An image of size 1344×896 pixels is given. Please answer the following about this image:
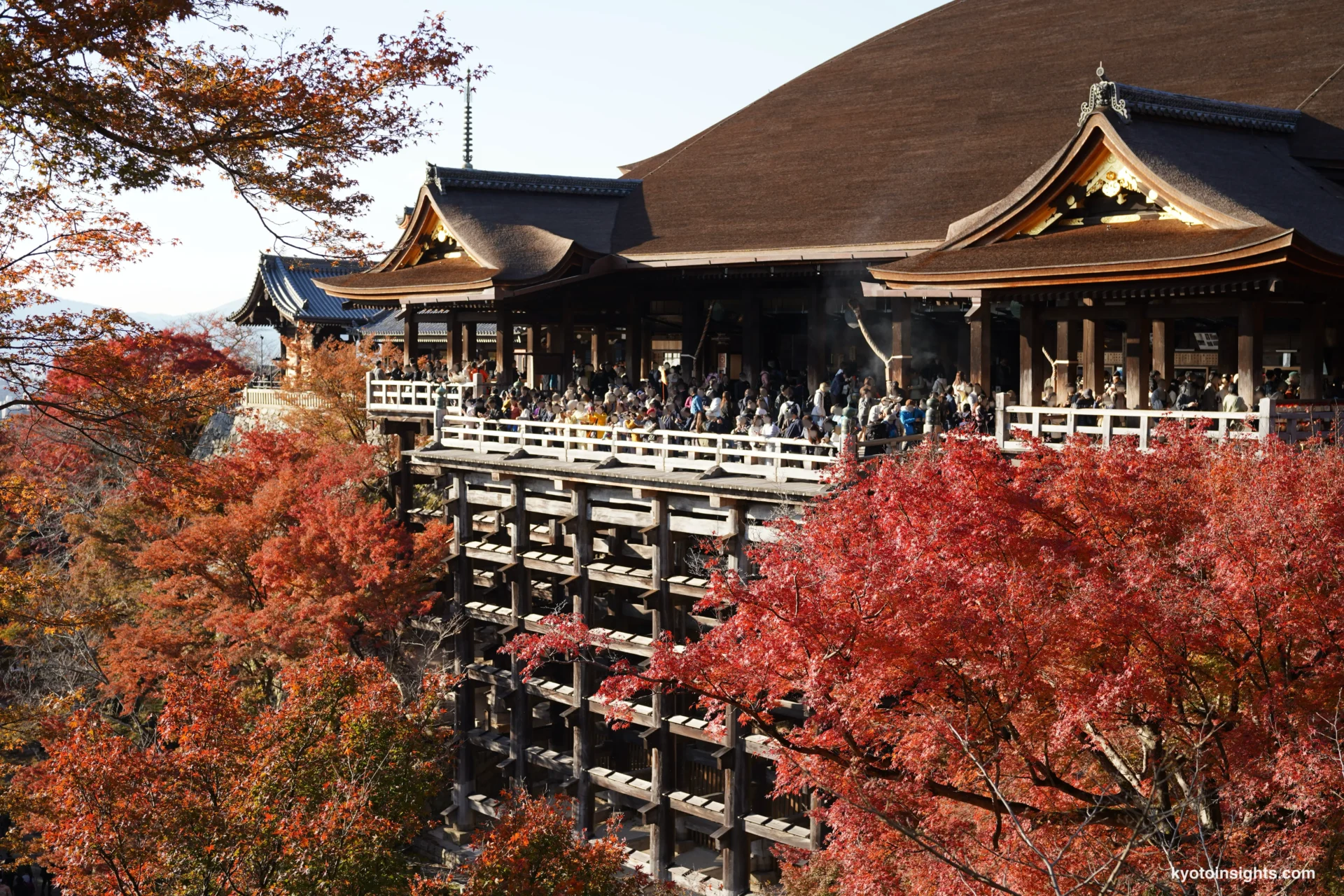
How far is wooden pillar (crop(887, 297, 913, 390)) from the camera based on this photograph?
842 inches

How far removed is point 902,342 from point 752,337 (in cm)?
486

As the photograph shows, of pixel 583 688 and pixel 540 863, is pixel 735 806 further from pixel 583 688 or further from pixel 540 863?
pixel 540 863

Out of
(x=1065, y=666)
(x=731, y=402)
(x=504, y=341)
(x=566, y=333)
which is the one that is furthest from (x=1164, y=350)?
(x=504, y=341)

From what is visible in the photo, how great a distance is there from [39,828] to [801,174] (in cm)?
1842

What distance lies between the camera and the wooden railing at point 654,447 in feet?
58.5

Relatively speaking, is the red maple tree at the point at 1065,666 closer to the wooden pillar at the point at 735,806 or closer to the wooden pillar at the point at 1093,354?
the wooden pillar at the point at 1093,354

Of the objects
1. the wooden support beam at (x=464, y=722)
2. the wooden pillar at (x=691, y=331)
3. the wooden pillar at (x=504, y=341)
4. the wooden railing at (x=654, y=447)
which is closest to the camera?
the wooden railing at (x=654, y=447)

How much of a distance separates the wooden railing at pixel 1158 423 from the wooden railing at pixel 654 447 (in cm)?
159

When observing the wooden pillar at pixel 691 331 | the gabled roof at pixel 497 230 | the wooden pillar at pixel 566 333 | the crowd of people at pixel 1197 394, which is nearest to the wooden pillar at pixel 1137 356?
the crowd of people at pixel 1197 394

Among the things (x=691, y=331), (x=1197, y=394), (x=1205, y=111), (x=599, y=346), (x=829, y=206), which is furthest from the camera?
(x=599, y=346)

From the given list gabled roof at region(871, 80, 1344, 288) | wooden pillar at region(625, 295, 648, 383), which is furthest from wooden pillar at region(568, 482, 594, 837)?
gabled roof at region(871, 80, 1344, 288)

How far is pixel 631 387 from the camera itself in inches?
1043

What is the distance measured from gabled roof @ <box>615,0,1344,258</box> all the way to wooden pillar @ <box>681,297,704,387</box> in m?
1.85

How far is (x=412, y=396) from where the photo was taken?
26891 mm
